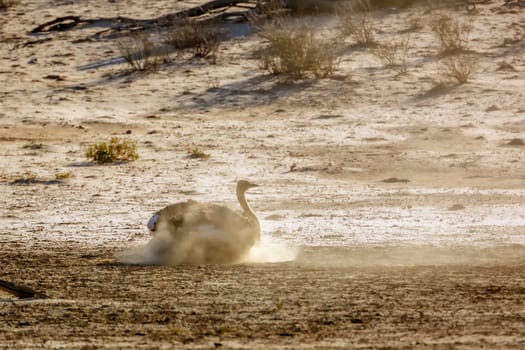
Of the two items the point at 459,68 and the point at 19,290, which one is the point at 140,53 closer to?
the point at 459,68

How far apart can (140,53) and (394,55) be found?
14.7 feet

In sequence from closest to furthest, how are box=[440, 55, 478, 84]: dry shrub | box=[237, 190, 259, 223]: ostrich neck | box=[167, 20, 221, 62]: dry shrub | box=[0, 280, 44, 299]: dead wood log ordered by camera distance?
1. box=[0, 280, 44, 299]: dead wood log
2. box=[237, 190, 259, 223]: ostrich neck
3. box=[440, 55, 478, 84]: dry shrub
4. box=[167, 20, 221, 62]: dry shrub

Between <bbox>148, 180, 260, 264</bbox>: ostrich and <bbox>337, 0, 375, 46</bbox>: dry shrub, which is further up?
<bbox>148, 180, 260, 264</bbox>: ostrich

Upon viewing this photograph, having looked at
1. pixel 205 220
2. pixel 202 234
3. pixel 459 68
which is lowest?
pixel 459 68

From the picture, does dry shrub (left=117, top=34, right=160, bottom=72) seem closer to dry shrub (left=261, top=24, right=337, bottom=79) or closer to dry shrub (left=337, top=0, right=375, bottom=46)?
dry shrub (left=261, top=24, right=337, bottom=79)

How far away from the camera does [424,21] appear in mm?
24156

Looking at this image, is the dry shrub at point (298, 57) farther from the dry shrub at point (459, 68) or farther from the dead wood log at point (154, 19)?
the dead wood log at point (154, 19)

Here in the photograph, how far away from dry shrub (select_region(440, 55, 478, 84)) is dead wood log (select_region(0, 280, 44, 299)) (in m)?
11.1

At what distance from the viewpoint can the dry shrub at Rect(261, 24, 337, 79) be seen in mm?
21156

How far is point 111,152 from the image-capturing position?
55.1 feet

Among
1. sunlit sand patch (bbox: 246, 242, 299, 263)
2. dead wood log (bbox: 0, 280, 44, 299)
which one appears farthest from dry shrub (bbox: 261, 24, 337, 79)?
dead wood log (bbox: 0, 280, 44, 299)

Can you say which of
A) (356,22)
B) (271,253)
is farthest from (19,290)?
(356,22)

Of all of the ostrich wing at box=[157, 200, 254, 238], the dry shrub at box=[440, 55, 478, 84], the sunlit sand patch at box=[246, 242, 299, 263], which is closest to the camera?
the ostrich wing at box=[157, 200, 254, 238]

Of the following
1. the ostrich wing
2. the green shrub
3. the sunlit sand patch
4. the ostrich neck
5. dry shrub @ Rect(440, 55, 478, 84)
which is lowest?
dry shrub @ Rect(440, 55, 478, 84)
